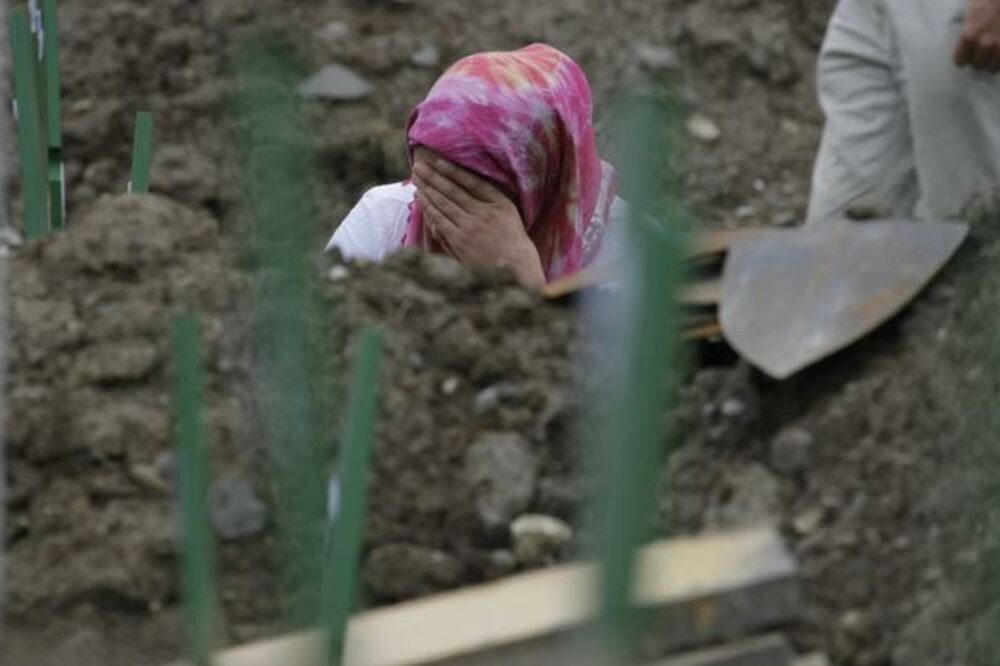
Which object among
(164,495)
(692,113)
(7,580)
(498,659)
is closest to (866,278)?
(164,495)

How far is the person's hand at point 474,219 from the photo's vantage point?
10.8 ft

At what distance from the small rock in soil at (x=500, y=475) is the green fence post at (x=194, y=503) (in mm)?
1904

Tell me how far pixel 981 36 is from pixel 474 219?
86 centimetres

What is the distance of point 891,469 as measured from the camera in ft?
8.96

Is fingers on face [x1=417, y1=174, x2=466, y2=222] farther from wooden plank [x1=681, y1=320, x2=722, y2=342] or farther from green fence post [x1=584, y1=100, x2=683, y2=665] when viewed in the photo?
green fence post [x1=584, y1=100, x2=683, y2=665]

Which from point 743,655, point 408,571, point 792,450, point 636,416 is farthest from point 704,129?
point 636,416

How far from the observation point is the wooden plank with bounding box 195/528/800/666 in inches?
41.0

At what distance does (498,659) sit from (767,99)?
16.5 feet

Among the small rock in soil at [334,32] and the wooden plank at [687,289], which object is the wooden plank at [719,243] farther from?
the small rock in soil at [334,32]

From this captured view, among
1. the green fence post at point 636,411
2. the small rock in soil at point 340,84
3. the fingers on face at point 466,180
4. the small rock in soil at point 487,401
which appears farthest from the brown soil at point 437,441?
the small rock in soil at point 340,84

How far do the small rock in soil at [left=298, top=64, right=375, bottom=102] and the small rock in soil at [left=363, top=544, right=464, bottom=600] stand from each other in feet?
10.1

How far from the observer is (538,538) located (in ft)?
9.07

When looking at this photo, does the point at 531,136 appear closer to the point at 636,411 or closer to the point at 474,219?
the point at 474,219

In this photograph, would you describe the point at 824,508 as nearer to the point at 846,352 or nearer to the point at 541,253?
the point at 846,352
